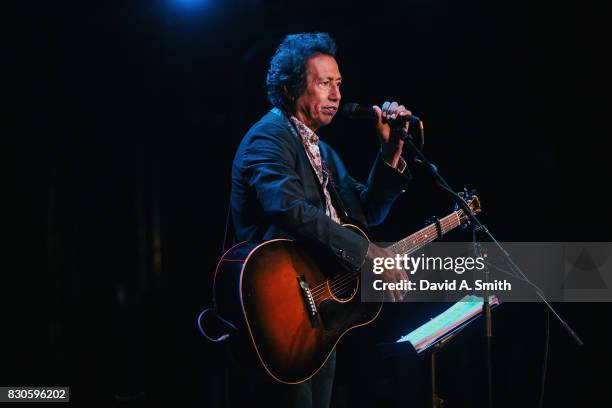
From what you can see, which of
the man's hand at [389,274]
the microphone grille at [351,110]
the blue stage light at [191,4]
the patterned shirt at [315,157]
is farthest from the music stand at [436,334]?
the blue stage light at [191,4]

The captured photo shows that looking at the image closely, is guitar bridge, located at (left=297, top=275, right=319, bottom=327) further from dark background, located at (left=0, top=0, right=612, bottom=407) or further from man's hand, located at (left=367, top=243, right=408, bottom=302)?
dark background, located at (left=0, top=0, right=612, bottom=407)

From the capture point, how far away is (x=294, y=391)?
2166 mm

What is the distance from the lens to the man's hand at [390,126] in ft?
7.63

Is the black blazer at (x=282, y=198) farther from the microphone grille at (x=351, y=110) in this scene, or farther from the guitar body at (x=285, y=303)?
the microphone grille at (x=351, y=110)

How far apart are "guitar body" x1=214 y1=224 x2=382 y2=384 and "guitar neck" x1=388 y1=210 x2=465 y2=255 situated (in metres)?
0.31

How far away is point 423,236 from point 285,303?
2.67 ft

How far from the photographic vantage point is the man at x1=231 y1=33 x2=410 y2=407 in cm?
221

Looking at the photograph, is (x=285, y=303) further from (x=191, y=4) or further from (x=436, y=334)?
(x=191, y=4)

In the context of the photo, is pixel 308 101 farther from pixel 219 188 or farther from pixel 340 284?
pixel 219 188

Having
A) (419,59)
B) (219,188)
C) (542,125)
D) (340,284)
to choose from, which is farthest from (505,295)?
(219,188)

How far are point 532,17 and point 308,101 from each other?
7.13 feet

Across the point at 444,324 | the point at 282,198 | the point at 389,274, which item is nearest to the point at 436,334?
the point at 444,324

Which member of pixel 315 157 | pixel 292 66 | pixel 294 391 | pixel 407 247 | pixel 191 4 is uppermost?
pixel 191 4

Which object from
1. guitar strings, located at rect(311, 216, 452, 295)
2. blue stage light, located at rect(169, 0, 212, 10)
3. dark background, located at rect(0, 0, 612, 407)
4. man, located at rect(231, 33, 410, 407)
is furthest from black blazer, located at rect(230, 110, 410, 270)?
blue stage light, located at rect(169, 0, 212, 10)
